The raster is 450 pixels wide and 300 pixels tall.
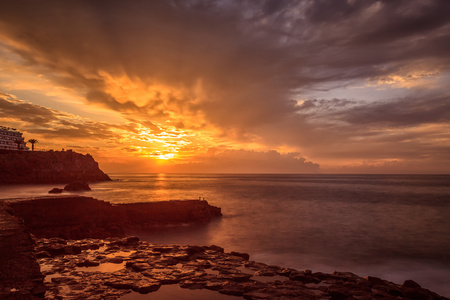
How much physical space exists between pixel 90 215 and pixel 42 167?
296 ft

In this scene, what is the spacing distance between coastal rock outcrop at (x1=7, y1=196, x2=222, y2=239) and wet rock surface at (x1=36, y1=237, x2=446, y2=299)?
9.87 metres

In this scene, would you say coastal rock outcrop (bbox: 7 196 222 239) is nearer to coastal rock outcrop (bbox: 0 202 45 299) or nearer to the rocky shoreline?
the rocky shoreline

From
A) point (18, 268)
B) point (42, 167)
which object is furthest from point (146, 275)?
point (42, 167)

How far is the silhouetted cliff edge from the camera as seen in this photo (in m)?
88.5

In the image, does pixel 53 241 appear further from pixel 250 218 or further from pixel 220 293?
pixel 250 218

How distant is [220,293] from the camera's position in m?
9.92

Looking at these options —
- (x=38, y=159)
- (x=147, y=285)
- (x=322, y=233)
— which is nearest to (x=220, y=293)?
(x=147, y=285)

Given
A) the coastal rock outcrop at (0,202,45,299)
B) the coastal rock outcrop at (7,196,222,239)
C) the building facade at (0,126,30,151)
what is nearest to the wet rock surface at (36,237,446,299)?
the coastal rock outcrop at (0,202,45,299)

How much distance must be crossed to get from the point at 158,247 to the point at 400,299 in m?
12.2

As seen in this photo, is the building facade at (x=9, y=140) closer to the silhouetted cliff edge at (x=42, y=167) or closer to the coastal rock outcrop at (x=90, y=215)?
the silhouetted cliff edge at (x=42, y=167)


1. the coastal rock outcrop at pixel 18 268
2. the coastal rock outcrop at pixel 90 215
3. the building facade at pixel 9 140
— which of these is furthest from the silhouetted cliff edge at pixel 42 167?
the coastal rock outcrop at pixel 18 268

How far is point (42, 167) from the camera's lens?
9712 cm

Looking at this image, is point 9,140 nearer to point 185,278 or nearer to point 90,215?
point 90,215

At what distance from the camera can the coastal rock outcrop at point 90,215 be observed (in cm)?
2331
